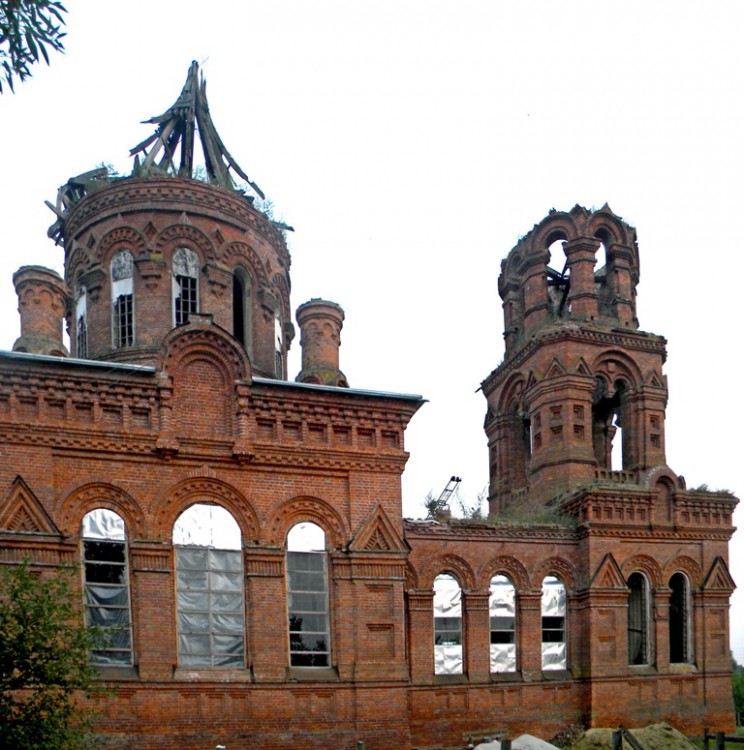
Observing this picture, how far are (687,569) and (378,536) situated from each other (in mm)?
10617

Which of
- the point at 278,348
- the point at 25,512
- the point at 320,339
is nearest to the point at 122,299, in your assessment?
the point at 278,348

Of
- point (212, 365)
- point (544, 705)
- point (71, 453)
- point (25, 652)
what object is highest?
point (212, 365)

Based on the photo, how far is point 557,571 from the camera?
24812 millimetres

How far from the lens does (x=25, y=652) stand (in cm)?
1352

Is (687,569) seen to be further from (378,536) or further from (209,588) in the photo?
(209,588)

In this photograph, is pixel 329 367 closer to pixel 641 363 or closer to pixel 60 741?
pixel 641 363

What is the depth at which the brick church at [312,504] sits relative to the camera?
17.6 meters

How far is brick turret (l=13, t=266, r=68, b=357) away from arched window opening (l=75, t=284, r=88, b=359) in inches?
65.6

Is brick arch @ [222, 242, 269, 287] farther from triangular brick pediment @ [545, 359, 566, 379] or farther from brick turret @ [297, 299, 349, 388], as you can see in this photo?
triangular brick pediment @ [545, 359, 566, 379]

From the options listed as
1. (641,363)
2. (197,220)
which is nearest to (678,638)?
(641,363)

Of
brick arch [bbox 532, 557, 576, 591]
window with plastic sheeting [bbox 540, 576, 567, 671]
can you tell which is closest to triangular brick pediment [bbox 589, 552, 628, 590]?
brick arch [bbox 532, 557, 576, 591]

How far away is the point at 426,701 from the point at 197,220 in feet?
41.6

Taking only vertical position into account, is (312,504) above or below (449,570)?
above

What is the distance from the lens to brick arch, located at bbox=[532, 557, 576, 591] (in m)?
24.5
